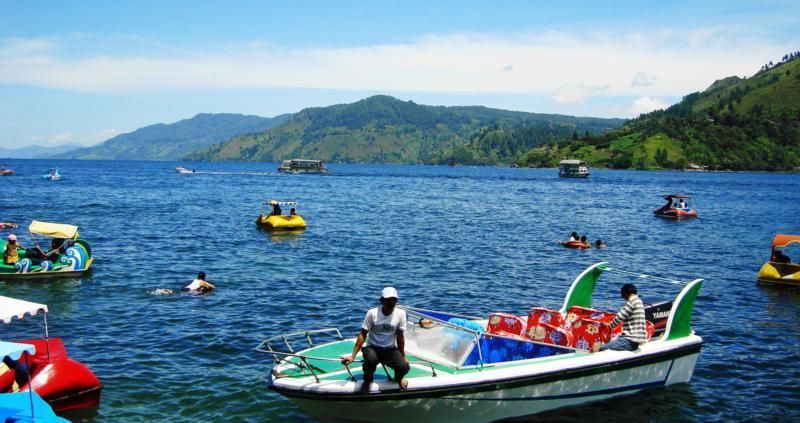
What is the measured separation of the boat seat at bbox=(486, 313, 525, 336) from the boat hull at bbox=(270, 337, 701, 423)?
2152 mm

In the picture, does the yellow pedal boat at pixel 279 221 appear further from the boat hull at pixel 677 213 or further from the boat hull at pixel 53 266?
the boat hull at pixel 677 213

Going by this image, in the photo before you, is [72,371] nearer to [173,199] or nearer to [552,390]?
[552,390]

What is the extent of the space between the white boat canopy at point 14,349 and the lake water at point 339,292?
203cm

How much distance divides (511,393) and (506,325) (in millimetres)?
2966

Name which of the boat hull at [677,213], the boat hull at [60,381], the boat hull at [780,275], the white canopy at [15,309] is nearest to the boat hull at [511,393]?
the boat hull at [60,381]

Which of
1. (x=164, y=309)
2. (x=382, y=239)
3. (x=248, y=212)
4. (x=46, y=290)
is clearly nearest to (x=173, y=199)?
(x=248, y=212)

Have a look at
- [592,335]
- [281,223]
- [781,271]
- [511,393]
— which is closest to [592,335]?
[592,335]

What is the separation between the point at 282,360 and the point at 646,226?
182 ft

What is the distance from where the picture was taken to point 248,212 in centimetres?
6950

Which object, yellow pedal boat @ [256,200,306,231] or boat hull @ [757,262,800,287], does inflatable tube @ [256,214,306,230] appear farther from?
boat hull @ [757,262,800,287]

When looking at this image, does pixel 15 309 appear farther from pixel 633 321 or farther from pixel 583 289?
pixel 583 289

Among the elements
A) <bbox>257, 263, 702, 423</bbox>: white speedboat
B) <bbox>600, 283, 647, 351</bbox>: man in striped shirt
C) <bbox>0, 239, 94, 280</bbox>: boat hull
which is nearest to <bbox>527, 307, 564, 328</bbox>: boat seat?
<bbox>257, 263, 702, 423</bbox>: white speedboat

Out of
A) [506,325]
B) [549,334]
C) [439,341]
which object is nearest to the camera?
[439,341]

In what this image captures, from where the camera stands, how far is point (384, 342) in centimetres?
1307
